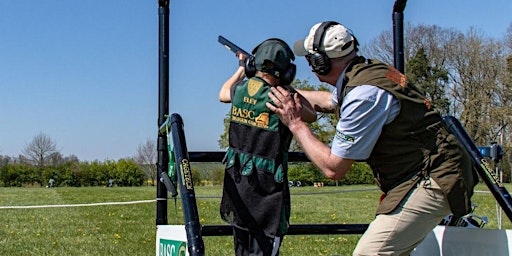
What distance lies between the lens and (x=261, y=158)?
10.5 feet

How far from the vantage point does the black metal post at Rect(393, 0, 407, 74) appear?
4504mm

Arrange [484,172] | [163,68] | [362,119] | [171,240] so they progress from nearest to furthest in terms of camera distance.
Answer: [362,119] → [171,240] → [484,172] → [163,68]

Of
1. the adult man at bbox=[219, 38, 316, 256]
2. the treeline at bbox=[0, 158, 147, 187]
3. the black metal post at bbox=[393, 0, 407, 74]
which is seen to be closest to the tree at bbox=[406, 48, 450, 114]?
the treeline at bbox=[0, 158, 147, 187]

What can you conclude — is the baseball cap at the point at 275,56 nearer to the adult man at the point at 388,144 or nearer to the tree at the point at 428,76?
the adult man at the point at 388,144

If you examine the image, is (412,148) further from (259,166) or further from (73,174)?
(73,174)

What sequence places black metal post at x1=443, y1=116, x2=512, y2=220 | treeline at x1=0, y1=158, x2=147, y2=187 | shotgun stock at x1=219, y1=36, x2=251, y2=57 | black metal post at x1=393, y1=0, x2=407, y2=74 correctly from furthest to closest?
treeline at x1=0, y1=158, x2=147, y2=187, black metal post at x1=393, y1=0, x2=407, y2=74, shotgun stock at x1=219, y1=36, x2=251, y2=57, black metal post at x1=443, y1=116, x2=512, y2=220

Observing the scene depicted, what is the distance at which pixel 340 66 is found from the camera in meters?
3.15

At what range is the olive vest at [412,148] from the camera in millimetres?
2984

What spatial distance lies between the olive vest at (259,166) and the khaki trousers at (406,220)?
1.41 feet

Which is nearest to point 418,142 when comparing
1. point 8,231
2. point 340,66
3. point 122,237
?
point 340,66

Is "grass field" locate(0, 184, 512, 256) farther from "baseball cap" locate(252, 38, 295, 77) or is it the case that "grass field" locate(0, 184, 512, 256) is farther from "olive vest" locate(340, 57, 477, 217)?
"olive vest" locate(340, 57, 477, 217)

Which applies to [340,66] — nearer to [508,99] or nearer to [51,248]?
[51,248]

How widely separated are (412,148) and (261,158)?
0.68 m

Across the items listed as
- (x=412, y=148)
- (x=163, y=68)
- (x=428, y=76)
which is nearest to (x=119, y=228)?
(x=163, y=68)
